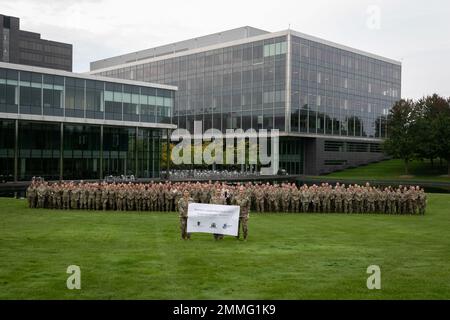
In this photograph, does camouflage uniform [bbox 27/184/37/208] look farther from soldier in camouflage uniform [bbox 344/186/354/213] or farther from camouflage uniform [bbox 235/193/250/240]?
soldier in camouflage uniform [bbox 344/186/354/213]

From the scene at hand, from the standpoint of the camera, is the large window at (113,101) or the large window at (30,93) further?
the large window at (113,101)

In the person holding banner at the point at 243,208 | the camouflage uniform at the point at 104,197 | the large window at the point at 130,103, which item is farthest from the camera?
the large window at the point at 130,103

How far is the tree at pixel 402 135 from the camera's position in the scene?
264 feet

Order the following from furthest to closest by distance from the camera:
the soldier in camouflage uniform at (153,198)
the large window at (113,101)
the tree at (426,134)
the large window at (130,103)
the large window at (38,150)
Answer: the tree at (426,134), the large window at (130,103), the large window at (113,101), the large window at (38,150), the soldier in camouflage uniform at (153,198)

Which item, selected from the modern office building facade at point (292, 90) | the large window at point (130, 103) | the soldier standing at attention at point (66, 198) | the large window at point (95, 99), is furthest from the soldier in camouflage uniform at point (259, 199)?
the modern office building facade at point (292, 90)

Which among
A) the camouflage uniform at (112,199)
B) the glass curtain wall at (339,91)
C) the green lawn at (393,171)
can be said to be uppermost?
the glass curtain wall at (339,91)

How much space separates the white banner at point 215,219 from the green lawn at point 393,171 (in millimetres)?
65046

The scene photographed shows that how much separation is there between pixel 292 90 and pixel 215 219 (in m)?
64.4

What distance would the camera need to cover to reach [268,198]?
2922 centimetres

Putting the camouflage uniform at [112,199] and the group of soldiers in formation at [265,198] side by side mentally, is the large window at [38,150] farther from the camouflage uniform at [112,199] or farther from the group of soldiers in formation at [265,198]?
the camouflage uniform at [112,199]

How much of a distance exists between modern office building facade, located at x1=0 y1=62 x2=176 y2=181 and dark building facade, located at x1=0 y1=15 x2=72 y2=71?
82299 mm

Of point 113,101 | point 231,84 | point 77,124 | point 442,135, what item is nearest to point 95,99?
point 113,101

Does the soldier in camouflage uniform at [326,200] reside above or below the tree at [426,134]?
below

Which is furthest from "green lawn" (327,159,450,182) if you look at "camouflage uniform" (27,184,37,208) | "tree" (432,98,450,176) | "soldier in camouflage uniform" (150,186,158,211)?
"camouflage uniform" (27,184,37,208)
